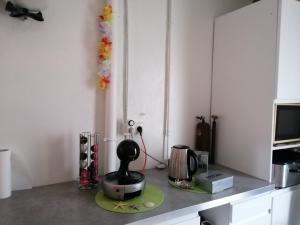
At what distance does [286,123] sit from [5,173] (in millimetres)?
1701

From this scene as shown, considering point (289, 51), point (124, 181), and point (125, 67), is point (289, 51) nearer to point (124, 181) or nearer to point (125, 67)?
point (125, 67)

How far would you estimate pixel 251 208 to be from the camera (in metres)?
1.42

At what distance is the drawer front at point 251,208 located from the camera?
1354 millimetres

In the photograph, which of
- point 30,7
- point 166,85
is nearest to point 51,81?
point 30,7

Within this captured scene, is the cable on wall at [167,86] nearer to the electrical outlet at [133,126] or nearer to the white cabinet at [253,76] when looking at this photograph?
the electrical outlet at [133,126]

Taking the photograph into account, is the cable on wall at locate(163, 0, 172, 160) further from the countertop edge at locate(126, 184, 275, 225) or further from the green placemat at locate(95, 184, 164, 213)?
the countertop edge at locate(126, 184, 275, 225)

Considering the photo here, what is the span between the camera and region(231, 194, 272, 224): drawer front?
135 centimetres

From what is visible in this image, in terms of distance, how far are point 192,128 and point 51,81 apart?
112cm

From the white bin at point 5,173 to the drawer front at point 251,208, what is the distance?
1.18 metres

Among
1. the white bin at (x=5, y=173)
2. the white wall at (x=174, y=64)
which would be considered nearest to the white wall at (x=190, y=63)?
the white wall at (x=174, y=64)

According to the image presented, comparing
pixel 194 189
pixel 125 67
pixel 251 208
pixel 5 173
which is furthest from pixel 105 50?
pixel 251 208

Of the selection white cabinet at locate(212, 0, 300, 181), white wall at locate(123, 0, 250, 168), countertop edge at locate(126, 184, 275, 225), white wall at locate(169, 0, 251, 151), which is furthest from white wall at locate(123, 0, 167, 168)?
countertop edge at locate(126, 184, 275, 225)

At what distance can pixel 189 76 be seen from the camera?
1.93 m

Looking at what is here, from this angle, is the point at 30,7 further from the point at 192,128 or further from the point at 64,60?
the point at 192,128
